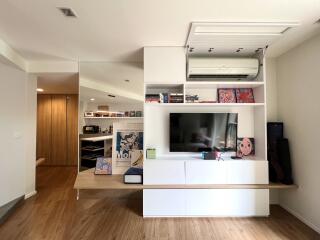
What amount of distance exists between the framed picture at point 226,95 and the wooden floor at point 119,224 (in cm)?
159

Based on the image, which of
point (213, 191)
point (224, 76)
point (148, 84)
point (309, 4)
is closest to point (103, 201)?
point (213, 191)

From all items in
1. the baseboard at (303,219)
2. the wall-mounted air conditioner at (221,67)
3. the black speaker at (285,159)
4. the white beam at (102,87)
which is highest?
the wall-mounted air conditioner at (221,67)

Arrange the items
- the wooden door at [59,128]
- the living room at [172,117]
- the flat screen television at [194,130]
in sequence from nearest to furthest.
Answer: the living room at [172,117]
the flat screen television at [194,130]
the wooden door at [59,128]

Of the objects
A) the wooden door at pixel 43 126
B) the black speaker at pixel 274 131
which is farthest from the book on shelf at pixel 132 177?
the wooden door at pixel 43 126

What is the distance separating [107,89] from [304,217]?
10.9ft

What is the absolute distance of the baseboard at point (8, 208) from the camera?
8.82 feet

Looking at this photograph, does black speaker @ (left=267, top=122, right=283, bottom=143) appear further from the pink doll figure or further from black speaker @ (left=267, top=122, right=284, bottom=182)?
the pink doll figure

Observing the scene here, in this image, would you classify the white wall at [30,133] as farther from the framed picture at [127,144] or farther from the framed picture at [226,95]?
the framed picture at [226,95]

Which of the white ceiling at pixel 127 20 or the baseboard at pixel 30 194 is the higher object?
the white ceiling at pixel 127 20

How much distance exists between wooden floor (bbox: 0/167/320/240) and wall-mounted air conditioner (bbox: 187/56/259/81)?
1924 millimetres

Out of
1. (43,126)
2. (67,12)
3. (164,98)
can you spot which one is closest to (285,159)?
(164,98)

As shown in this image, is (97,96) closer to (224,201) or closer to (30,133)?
(30,133)

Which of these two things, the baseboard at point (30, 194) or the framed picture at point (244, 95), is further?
the baseboard at point (30, 194)

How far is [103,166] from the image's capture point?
3125 mm
